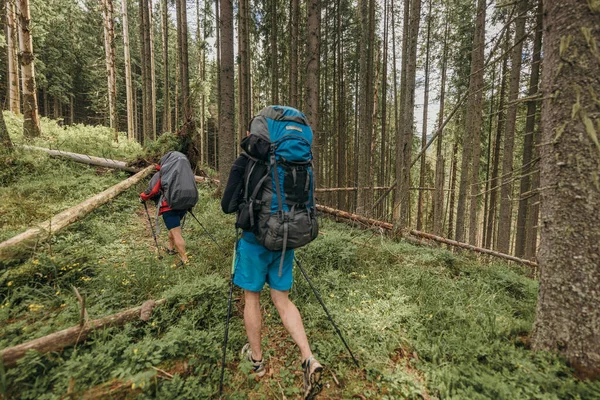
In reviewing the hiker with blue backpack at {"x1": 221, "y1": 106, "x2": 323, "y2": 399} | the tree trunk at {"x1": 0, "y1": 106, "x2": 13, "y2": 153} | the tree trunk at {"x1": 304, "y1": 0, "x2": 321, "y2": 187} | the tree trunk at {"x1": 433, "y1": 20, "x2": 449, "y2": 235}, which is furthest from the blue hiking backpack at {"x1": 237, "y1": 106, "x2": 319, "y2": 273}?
the tree trunk at {"x1": 433, "y1": 20, "x2": 449, "y2": 235}

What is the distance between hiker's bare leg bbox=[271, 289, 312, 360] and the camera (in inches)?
94.9

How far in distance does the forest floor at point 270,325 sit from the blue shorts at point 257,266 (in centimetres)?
85

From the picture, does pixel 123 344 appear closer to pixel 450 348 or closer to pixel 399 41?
pixel 450 348

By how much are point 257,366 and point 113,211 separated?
19.4 feet

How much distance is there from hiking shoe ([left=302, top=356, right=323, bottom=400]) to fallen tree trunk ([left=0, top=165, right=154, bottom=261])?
4457mm

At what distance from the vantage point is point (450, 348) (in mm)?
2832

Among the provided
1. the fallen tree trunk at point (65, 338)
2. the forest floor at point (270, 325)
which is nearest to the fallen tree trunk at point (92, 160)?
the forest floor at point (270, 325)

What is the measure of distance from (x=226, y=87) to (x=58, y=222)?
459 centimetres

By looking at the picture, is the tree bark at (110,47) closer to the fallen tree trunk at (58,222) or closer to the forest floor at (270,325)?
the fallen tree trunk at (58,222)

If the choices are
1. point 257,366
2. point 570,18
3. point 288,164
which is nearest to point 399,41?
point 570,18

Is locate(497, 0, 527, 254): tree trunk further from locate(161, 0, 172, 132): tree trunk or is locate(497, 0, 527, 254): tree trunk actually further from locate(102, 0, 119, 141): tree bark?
locate(102, 0, 119, 141): tree bark

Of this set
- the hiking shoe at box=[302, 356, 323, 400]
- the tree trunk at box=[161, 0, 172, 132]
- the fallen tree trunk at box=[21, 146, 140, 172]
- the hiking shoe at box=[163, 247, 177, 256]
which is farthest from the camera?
the tree trunk at box=[161, 0, 172, 132]

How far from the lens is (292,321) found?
2.49 m

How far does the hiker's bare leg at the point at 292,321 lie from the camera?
7.91ft
